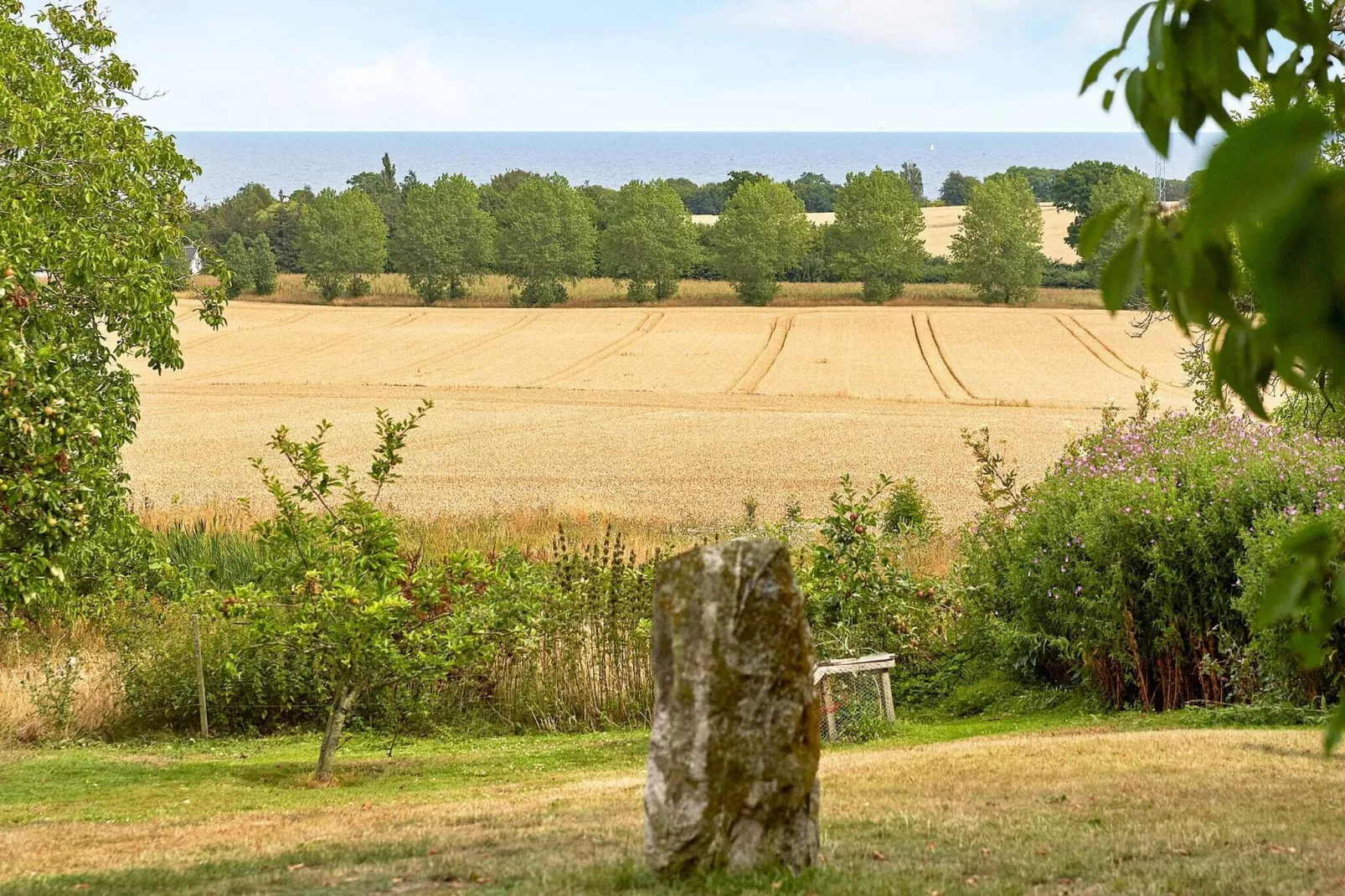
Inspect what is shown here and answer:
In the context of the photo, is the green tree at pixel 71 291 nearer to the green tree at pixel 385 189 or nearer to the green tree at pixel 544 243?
the green tree at pixel 544 243

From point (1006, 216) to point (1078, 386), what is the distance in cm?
4352

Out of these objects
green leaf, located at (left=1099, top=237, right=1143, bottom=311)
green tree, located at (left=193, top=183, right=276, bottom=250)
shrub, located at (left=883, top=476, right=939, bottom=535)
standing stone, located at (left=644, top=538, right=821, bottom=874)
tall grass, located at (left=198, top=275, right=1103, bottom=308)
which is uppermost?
green tree, located at (left=193, top=183, right=276, bottom=250)

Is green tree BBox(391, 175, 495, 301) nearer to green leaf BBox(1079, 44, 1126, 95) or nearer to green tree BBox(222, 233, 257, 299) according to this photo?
green tree BBox(222, 233, 257, 299)

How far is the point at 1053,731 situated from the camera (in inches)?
500

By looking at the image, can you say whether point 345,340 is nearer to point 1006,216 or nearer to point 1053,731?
point 1006,216

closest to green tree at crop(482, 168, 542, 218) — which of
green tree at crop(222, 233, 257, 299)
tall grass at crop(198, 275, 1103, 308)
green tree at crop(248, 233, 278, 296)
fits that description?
tall grass at crop(198, 275, 1103, 308)

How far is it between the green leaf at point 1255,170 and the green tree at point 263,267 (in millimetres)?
107156

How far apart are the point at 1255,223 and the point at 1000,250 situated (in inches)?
4041

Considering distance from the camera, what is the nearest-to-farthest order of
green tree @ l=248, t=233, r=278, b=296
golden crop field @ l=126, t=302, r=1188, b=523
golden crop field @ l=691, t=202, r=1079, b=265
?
golden crop field @ l=126, t=302, r=1188, b=523 → green tree @ l=248, t=233, r=278, b=296 → golden crop field @ l=691, t=202, r=1079, b=265

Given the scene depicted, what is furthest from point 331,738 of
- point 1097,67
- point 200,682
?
point 1097,67

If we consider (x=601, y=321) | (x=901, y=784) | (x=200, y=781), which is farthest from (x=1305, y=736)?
(x=601, y=321)

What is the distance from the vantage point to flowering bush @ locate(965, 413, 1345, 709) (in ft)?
44.2

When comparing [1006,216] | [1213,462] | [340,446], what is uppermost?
[1006,216]

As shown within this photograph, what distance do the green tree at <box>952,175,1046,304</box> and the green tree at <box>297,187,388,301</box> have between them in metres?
45.4
